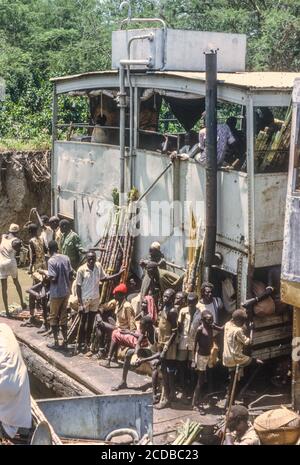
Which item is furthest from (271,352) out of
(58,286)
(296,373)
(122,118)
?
(122,118)

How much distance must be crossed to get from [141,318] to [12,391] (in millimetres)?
3095

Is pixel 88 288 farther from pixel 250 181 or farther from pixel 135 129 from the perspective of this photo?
pixel 250 181

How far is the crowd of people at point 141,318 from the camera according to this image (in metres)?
8.63

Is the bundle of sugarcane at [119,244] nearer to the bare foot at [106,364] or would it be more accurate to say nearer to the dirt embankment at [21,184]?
the bare foot at [106,364]

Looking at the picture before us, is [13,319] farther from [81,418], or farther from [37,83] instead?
[37,83]

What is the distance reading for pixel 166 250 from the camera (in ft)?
35.3

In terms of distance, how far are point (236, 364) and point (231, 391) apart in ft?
1.13

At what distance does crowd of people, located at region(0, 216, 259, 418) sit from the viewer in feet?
28.3

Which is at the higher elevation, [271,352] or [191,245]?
[191,245]

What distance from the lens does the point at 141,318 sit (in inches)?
365

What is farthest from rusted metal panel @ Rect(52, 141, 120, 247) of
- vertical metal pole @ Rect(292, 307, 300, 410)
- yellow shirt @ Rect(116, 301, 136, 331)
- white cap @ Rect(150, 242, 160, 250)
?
vertical metal pole @ Rect(292, 307, 300, 410)

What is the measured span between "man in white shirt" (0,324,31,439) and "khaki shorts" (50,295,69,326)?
3.64 metres

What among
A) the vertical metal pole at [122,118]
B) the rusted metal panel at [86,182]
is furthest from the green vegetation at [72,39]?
the vertical metal pole at [122,118]

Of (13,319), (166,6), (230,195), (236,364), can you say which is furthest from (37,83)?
(236,364)
